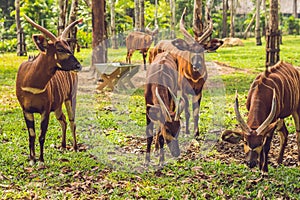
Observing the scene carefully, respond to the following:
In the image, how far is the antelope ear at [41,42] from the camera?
663 cm

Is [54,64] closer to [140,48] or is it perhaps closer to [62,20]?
[62,20]

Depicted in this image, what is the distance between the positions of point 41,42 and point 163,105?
1755 mm

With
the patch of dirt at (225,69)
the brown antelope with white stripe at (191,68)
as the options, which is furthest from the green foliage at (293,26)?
the brown antelope with white stripe at (191,68)

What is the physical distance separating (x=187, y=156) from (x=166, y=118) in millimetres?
1451

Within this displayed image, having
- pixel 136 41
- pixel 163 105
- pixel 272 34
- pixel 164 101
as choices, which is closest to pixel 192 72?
pixel 164 101

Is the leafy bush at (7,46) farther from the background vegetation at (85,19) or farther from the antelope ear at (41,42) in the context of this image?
the antelope ear at (41,42)

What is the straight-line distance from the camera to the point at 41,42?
264 inches

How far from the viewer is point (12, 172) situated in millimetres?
6969

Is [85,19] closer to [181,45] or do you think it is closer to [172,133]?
[181,45]

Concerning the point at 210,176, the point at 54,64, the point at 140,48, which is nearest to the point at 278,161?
the point at 210,176

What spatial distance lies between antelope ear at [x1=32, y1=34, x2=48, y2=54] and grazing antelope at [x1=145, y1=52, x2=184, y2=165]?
145cm

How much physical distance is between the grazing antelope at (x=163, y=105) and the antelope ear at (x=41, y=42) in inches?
57.2

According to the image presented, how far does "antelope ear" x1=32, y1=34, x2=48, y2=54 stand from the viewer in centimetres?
663

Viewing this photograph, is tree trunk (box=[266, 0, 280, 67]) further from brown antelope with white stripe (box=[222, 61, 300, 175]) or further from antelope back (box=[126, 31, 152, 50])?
brown antelope with white stripe (box=[222, 61, 300, 175])
